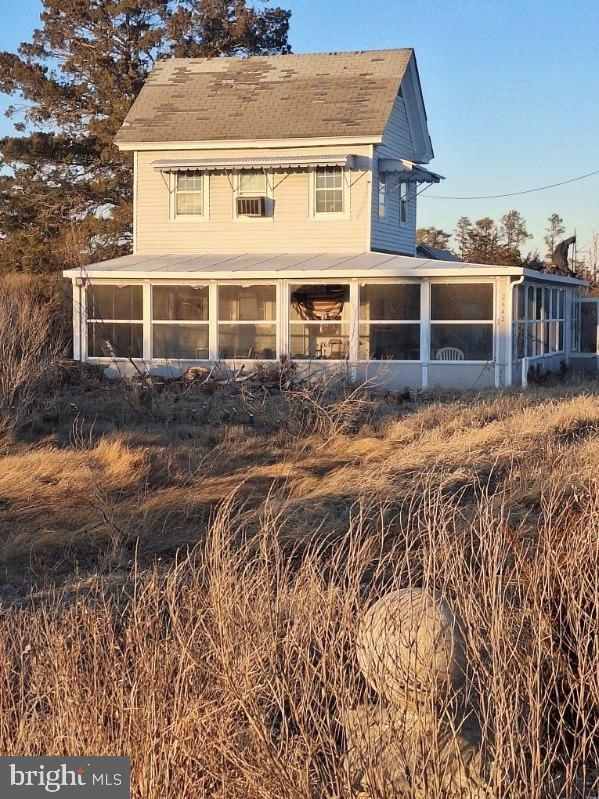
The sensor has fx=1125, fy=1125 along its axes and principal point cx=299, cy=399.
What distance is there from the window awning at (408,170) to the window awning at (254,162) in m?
1.26

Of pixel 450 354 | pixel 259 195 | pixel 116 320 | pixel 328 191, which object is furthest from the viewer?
pixel 259 195

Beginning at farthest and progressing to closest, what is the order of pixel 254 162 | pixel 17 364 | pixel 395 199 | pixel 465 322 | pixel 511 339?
pixel 395 199 → pixel 254 162 → pixel 465 322 → pixel 511 339 → pixel 17 364

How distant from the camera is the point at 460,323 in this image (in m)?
22.3

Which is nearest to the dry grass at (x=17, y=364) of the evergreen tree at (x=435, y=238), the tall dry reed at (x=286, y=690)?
the tall dry reed at (x=286, y=690)

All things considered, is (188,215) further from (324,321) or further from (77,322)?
(324,321)

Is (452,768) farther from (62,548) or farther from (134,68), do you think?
(134,68)

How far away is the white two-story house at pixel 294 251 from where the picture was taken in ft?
73.3

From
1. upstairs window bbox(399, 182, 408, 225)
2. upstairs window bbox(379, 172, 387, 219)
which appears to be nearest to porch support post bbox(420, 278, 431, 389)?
upstairs window bbox(379, 172, 387, 219)

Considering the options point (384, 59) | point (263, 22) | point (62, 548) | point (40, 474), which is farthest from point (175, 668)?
point (263, 22)

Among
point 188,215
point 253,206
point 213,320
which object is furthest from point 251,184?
point 213,320

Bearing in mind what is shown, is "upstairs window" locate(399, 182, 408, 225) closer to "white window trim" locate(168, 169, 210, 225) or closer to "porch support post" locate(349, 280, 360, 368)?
"white window trim" locate(168, 169, 210, 225)

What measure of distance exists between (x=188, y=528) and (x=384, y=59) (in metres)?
19.2

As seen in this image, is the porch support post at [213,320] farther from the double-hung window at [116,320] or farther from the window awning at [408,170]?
the window awning at [408,170]

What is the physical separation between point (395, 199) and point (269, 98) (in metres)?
3.74
